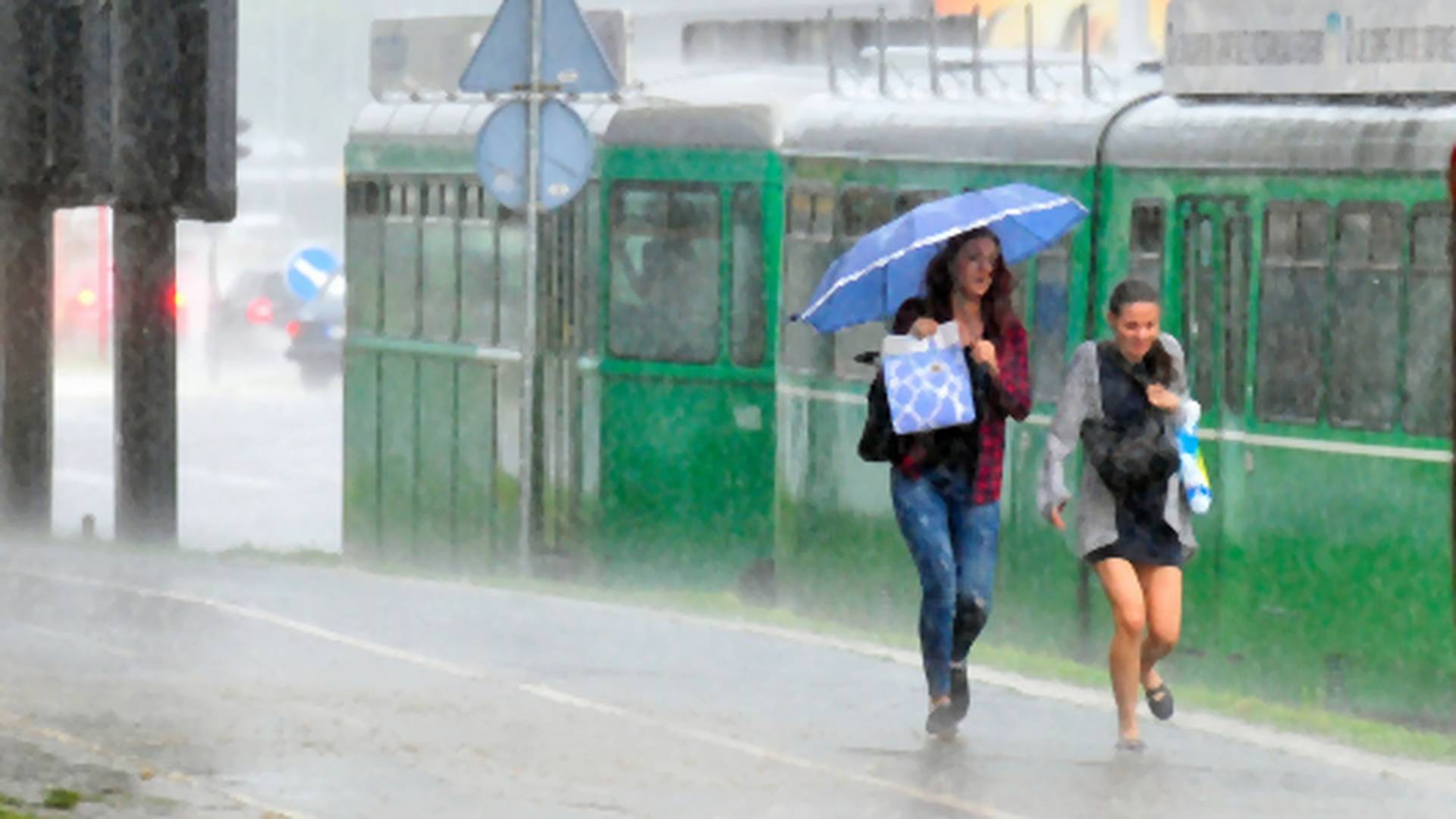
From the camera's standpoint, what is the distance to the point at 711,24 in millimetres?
23156

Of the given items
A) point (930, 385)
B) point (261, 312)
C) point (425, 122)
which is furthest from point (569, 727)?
point (261, 312)

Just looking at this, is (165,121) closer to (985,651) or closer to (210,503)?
(985,651)

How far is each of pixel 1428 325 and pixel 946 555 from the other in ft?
8.04

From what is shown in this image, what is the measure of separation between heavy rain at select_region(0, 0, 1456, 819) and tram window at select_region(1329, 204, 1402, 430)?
0.02 metres

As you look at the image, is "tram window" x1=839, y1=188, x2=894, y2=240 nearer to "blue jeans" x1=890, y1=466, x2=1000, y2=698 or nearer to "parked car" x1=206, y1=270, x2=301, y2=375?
"blue jeans" x1=890, y1=466, x2=1000, y2=698

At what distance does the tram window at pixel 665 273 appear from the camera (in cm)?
2023

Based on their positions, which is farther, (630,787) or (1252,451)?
(1252,451)

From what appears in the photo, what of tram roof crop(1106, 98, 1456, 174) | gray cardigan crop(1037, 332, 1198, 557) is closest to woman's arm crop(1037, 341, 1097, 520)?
gray cardigan crop(1037, 332, 1198, 557)

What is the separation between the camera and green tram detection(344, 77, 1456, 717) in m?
14.6

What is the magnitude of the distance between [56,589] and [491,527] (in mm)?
5448

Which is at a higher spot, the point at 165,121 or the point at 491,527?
the point at 165,121

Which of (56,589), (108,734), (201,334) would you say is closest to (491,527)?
(56,589)

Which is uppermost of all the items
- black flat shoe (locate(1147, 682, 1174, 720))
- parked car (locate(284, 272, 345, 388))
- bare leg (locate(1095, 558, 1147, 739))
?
parked car (locate(284, 272, 345, 388))

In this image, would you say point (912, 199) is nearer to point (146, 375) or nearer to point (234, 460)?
point (146, 375)
